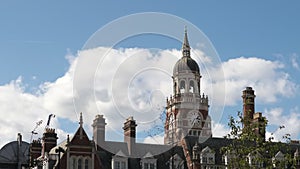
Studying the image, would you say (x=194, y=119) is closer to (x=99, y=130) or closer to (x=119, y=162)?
(x=99, y=130)

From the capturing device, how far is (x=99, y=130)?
3135 inches

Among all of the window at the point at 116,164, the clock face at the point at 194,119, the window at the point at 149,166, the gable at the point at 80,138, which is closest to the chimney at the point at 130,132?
the window at the point at 149,166

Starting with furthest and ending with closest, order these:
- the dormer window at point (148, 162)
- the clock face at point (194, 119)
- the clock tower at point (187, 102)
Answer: the clock tower at point (187, 102), the clock face at point (194, 119), the dormer window at point (148, 162)

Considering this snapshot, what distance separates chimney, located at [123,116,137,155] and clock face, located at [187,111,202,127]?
52.5 feet

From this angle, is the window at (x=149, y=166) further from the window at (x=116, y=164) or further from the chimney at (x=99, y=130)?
the chimney at (x=99, y=130)

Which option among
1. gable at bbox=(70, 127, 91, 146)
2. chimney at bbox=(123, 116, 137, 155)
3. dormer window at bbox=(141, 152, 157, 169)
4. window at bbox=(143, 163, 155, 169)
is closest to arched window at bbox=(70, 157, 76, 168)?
gable at bbox=(70, 127, 91, 146)

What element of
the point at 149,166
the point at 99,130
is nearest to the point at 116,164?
the point at 149,166

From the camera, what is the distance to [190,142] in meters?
83.0

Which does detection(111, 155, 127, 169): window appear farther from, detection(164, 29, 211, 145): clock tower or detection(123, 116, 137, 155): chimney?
detection(164, 29, 211, 145): clock tower

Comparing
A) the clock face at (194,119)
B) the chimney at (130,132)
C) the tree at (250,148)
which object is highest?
the clock face at (194,119)

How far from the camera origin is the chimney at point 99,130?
7912 cm

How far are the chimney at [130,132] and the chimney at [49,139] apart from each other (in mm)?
8283

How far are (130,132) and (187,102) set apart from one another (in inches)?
1116

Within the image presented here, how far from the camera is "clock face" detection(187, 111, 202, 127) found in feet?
320
